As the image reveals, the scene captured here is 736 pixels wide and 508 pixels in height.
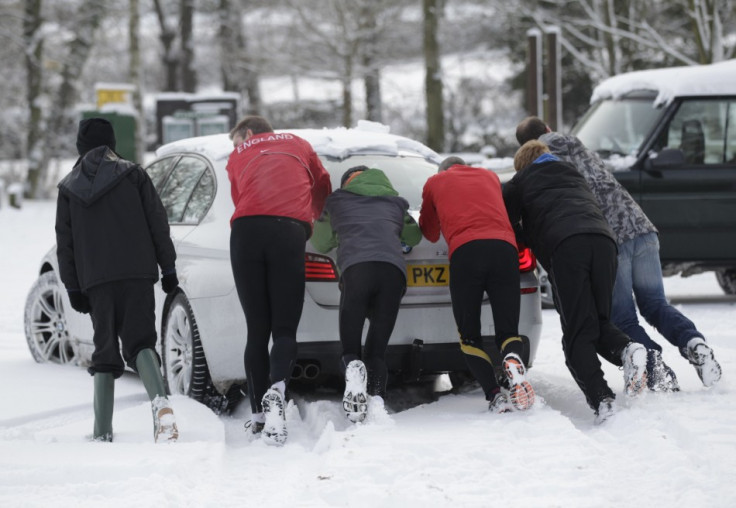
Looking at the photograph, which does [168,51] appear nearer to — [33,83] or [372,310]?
[33,83]

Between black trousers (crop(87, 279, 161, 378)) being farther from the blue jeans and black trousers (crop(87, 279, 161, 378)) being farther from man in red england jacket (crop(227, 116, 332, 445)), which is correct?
the blue jeans

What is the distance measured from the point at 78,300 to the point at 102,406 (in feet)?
1.76

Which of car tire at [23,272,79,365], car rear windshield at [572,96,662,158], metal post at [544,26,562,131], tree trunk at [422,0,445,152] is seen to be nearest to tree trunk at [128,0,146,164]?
tree trunk at [422,0,445,152]

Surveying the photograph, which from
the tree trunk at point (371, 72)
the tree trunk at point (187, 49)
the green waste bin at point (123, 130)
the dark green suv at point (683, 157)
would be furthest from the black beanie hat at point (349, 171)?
the tree trunk at point (187, 49)

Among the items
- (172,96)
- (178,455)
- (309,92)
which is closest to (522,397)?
(178,455)

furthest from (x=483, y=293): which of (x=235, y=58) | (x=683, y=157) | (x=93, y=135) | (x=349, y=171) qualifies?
(x=235, y=58)

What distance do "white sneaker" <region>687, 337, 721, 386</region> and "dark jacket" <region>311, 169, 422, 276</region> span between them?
1.68m

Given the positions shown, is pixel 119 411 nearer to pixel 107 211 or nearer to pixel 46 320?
pixel 107 211

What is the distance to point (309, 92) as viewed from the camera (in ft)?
110

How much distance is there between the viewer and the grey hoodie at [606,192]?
6.62 m

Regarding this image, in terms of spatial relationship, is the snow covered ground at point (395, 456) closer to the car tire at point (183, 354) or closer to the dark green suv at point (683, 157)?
the car tire at point (183, 354)

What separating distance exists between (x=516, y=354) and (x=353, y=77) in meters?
23.3

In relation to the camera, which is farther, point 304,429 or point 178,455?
point 304,429

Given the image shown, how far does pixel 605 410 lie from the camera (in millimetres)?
5754
